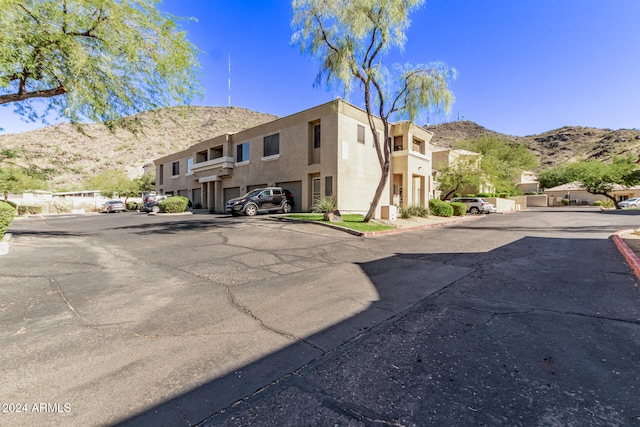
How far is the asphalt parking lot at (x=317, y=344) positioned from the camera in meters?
2.21

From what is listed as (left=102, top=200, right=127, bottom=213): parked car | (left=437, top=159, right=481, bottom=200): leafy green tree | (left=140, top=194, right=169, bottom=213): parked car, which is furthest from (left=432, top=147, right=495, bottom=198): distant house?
(left=102, top=200, right=127, bottom=213): parked car

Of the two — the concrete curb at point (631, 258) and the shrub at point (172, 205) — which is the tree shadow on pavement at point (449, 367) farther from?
the shrub at point (172, 205)

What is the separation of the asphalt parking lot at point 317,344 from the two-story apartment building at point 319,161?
13.9m

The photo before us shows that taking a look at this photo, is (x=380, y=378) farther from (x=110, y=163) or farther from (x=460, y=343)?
(x=110, y=163)

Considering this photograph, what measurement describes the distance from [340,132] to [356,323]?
1705cm

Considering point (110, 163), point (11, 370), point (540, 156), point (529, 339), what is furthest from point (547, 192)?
point (110, 163)

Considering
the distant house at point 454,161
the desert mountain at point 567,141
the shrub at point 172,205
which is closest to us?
the shrub at point 172,205

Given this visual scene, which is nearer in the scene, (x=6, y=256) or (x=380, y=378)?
(x=380, y=378)

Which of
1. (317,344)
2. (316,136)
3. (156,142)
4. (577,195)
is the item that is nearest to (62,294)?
(317,344)

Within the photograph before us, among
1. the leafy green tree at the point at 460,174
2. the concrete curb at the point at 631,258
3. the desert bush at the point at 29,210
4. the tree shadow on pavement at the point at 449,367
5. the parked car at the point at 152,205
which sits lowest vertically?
the tree shadow on pavement at the point at 449,367

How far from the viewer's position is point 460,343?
3229mm

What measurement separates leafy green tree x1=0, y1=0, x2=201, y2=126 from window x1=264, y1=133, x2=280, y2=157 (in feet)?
37.2

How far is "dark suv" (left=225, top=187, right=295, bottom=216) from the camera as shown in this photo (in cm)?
1934

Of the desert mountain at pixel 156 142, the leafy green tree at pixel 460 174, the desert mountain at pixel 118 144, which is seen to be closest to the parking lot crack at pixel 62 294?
→ the leafy green tree at pixel 460 174
